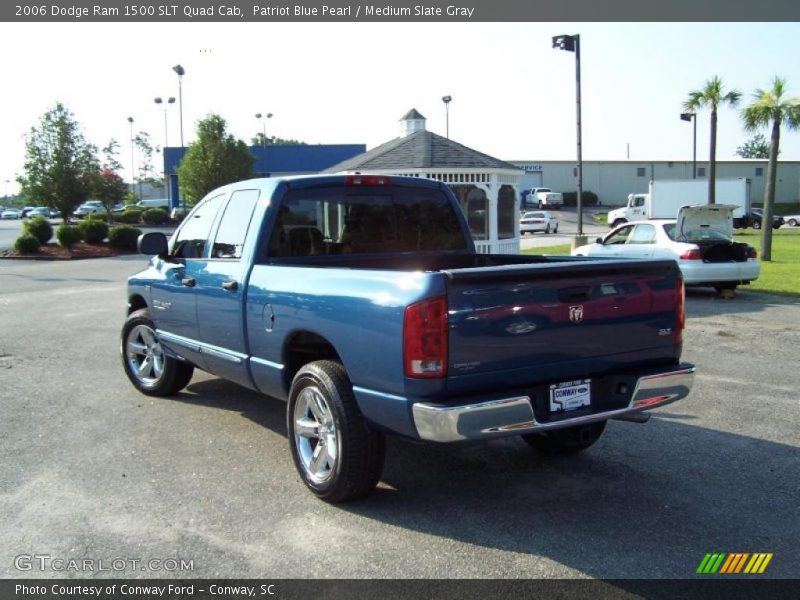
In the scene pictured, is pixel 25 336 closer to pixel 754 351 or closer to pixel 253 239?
pixel 253 239

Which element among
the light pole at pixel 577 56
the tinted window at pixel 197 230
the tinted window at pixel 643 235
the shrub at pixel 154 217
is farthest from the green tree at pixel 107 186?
the tinted window at pixel 197 230

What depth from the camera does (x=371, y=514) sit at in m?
4.28

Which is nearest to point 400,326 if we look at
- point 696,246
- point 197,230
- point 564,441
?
point 564,441

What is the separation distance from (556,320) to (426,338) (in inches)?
32.0

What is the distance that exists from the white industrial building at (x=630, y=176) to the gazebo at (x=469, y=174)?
164ft

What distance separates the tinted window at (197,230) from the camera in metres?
6.18

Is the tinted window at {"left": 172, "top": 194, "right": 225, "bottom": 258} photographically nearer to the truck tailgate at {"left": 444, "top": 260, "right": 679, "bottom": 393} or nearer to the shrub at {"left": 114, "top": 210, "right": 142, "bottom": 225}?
the truck tailgate at {"left": 444, "top": 260, "right": 679, "bottom": 393}

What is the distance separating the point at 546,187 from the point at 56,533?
6795cm

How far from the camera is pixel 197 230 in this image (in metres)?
6.41

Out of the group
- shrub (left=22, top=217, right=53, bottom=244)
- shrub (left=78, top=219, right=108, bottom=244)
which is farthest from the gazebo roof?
shrub (left=22, top=217, right=53, bottom=244)

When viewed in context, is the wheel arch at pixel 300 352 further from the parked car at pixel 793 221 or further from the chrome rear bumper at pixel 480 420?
the parked car at pixel 793 221

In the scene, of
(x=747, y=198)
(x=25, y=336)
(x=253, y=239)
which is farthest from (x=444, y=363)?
(x=747, y=198)

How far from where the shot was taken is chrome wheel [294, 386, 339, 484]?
4.40 m

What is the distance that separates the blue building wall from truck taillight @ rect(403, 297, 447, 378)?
51666 mm
